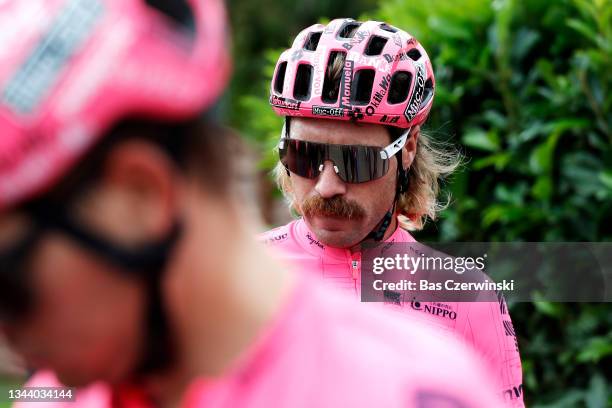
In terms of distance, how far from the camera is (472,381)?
1.24 m

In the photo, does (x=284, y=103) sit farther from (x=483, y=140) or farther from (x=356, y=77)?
(x=483, y=140)

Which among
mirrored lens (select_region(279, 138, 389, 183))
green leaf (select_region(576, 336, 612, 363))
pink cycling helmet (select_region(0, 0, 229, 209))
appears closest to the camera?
pink cycling helmet (select_region(0, 0, 229, 209))

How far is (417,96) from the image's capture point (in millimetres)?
3648

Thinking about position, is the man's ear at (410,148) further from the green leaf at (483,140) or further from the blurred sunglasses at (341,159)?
the green leaf at (483,140)

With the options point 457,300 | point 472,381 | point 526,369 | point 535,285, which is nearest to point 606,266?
point 535,285

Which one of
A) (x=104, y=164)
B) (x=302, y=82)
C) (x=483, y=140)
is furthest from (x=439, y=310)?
(x=104, y=164)

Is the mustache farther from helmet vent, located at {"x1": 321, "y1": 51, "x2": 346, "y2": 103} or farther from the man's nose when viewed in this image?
helmet vent, located at {"x1": 321, "y1": 51, "x2": 346, "y2": 103}

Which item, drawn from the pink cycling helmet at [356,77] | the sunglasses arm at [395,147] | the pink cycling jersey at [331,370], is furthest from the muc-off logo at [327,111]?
the pink cycling jersey at [331,370]

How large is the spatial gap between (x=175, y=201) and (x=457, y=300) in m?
2.21

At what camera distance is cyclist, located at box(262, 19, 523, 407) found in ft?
10.5

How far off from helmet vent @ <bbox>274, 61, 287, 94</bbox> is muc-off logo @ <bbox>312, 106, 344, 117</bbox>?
30 centimetres

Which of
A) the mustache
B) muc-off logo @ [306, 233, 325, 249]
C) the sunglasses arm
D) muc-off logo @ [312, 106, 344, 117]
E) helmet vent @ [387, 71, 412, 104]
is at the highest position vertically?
helmet vent @ [387, 71, 412, 104]

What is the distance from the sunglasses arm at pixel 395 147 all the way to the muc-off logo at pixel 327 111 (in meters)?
0.22

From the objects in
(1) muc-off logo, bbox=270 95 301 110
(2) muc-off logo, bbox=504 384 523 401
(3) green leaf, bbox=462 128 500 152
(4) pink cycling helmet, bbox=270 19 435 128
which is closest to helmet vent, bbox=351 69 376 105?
(4) pink cycling helmet, bbox=270 19 435 128
